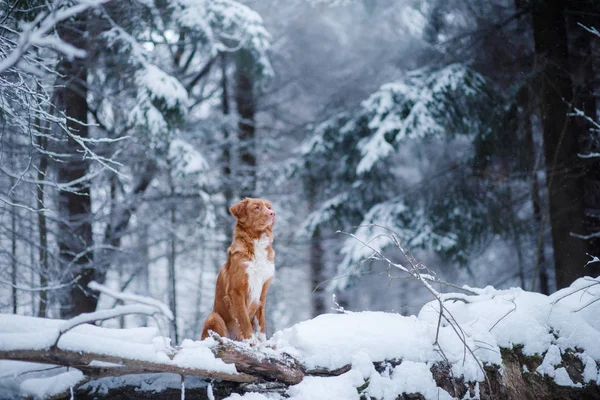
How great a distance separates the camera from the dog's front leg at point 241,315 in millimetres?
3703

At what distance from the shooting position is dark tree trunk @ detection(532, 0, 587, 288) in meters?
7.55

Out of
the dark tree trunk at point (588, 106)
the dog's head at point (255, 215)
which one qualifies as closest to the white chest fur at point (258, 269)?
the dog's head at point (255, 215)

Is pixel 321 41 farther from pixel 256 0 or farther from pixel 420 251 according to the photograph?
pixel 420 251

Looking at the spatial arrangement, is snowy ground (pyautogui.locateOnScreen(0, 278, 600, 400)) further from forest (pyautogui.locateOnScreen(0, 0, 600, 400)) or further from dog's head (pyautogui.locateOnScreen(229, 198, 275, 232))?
dog's head (pyautogui.locateOnScreen(229, 198, 275, 232))

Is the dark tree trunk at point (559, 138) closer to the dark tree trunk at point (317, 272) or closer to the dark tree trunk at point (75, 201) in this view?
A: the dark tree trunk at point (317, 272)

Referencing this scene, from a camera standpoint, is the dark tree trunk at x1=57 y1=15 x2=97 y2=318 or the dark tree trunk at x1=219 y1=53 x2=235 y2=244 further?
the dark tree trunk at x1=219 y1=53 x2=235 y2=244

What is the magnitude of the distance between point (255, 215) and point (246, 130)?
8673 millimetres

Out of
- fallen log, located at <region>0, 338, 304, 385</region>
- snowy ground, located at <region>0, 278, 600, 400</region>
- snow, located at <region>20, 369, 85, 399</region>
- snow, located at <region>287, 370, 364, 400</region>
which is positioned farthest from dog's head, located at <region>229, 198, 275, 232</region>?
snow, located at <region>20, 369, 85, 399</region>

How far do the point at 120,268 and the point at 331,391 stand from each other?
7253 mm

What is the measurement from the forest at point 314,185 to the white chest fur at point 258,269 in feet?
1.43

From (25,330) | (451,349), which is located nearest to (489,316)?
(451,349)

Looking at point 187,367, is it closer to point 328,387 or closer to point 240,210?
point 328,387

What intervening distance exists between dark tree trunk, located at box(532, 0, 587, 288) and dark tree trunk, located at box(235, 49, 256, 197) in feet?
19.1

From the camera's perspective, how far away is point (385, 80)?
36.9 feet
